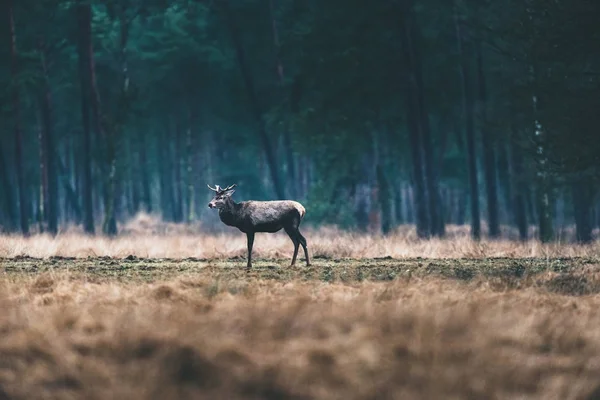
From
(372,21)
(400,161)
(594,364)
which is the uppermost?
(372,21)

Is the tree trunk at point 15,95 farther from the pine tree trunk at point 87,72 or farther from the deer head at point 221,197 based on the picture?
the deer head at point 221,197

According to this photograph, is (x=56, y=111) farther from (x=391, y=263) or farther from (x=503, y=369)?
(x=503, y=369)

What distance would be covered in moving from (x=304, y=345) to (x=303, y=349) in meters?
0.09

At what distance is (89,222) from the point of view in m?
42.8

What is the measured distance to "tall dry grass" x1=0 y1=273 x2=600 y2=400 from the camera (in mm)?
9383

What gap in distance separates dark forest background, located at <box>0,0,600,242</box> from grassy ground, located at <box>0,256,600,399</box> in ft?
43.1

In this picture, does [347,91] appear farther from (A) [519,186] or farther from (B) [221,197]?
(B) [221,197]

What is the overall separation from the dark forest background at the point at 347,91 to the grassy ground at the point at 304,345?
517 inches

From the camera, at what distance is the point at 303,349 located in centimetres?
978

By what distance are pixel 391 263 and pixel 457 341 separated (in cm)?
986

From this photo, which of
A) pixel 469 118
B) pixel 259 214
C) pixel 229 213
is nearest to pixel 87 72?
pixel 469 118

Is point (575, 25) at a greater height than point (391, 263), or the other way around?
point (575, 25)

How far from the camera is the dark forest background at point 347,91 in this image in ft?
96.6

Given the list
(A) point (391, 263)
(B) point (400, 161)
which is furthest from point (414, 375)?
(B) point (400, 161)
